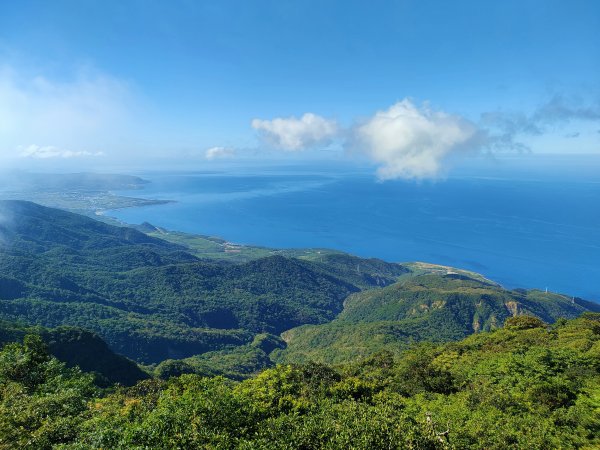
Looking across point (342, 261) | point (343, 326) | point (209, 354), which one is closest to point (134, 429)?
point (209, 354)

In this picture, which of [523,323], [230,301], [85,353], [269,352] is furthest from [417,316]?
[85,353]

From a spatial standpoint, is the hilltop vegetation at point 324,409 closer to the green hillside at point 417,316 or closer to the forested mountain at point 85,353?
the forested mountain at point 85,353

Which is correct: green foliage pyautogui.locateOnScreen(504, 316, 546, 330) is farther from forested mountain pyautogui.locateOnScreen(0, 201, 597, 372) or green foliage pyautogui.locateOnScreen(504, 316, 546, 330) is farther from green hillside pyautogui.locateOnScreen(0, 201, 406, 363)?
green hillside pyautogui.locateOnScreen(0, 201, 406, 363)

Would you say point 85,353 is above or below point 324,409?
below

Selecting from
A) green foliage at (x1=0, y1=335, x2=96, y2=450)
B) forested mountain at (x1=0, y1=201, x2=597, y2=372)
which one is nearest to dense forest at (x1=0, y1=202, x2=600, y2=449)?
green foliage at (x1=0, y1=335, x2=96, y2=450)

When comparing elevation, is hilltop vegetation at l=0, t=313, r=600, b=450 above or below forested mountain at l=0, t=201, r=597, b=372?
above

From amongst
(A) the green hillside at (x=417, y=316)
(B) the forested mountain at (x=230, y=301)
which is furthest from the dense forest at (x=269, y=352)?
(B) the forested mountain at (x=230, y=301)

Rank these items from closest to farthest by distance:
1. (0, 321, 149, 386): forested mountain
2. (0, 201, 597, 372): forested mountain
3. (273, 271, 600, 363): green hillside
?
(0, 321, 149, 386): forested mountain → (273, 271, 600, 363): green hillside → (0, 201, 597, 372): forested mountain

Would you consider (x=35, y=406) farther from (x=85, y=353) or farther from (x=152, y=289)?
(x=152, y=289)
